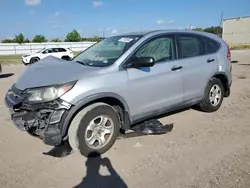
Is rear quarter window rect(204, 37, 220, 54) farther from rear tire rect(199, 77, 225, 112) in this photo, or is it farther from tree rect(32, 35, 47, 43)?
tree rect(32, 35, 47, 43)

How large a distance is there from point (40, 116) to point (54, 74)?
632mm

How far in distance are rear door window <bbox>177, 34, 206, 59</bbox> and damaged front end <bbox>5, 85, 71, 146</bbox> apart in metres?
2.46

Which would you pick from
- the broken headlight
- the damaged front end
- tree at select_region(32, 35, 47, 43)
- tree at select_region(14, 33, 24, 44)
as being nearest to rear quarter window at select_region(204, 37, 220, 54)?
the broken headlight

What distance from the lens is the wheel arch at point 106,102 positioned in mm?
3576

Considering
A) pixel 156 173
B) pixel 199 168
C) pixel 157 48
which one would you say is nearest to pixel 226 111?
pixel 157 48

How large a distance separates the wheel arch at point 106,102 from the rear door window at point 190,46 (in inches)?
60.5

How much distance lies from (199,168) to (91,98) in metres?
1.69

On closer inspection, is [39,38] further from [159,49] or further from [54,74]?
[54,74]

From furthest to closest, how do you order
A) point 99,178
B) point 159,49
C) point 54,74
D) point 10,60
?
point 10,60
point 159,49
point 54,74
point 99,178

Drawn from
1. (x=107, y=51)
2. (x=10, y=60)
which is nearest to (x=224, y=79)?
(x=107, y=51)

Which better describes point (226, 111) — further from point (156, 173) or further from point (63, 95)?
point (63, 95)

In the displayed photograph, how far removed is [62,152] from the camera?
3.97m

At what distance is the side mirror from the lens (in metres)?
4.05

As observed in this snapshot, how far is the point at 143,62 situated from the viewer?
406 centimetres
